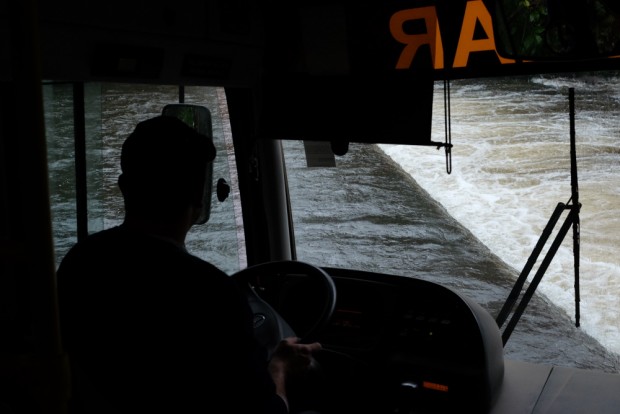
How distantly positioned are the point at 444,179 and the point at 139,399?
275cm

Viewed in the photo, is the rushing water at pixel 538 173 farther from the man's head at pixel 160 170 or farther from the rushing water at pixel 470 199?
the man's head at pixel 160 170

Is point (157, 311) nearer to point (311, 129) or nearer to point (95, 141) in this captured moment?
point (95, 141)

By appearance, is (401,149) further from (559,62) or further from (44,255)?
(44,255)

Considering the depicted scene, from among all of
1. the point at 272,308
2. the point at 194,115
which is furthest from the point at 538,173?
the point at 272,308

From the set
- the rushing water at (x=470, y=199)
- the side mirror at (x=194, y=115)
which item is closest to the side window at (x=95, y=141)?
the rushing water at (x=470, y=199)

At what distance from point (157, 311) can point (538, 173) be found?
2.50 metres

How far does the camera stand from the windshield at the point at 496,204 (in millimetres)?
2924

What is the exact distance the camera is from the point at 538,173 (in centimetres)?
346

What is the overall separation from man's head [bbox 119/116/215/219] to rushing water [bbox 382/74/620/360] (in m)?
1.60

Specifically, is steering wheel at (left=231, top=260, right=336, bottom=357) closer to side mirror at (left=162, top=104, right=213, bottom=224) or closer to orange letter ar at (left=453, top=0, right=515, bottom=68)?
side mirror at (left=162, top=104, right=213, bottom=224)

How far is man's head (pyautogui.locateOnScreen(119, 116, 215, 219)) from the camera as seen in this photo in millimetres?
1473

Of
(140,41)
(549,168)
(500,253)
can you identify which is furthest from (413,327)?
(140,41)

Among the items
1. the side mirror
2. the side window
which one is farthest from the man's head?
the side mirror

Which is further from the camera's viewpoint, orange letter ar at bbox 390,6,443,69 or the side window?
orange letter ar at bbox 390,6,443,69
